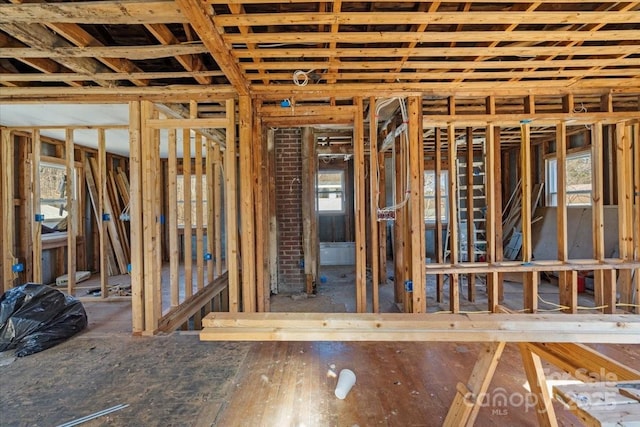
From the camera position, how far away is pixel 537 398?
161 centimetres

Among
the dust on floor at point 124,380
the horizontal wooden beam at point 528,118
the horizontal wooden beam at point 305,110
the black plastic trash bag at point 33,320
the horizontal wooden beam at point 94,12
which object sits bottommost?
the dust on floor at point 124,380

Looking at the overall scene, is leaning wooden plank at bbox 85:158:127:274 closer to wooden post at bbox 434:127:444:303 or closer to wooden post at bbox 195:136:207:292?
wooden post at bbox 195:136:207:292

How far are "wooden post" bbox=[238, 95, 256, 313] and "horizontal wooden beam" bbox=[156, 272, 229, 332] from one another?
43.3 inches

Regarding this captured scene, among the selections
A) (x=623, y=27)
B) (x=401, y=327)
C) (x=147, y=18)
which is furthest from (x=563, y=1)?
(x=147, y=18)

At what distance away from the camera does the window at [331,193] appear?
825 cm

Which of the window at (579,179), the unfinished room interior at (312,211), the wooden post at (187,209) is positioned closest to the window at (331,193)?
the unfinished room interior at (312,211)

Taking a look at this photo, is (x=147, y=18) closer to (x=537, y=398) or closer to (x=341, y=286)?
(x=537, y=398)

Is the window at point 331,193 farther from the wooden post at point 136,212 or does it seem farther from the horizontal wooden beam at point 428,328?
the horizontal wooden beam at point 428,328

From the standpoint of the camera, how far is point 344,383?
213 cm

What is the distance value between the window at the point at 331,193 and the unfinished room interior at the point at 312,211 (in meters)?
3.26

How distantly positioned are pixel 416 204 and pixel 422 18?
6.01 feet

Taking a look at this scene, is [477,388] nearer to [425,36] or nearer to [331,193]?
[425,36]

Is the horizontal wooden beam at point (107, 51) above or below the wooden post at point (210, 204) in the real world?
above

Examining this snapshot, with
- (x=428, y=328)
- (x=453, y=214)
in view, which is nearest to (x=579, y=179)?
(x=453, y=214)
